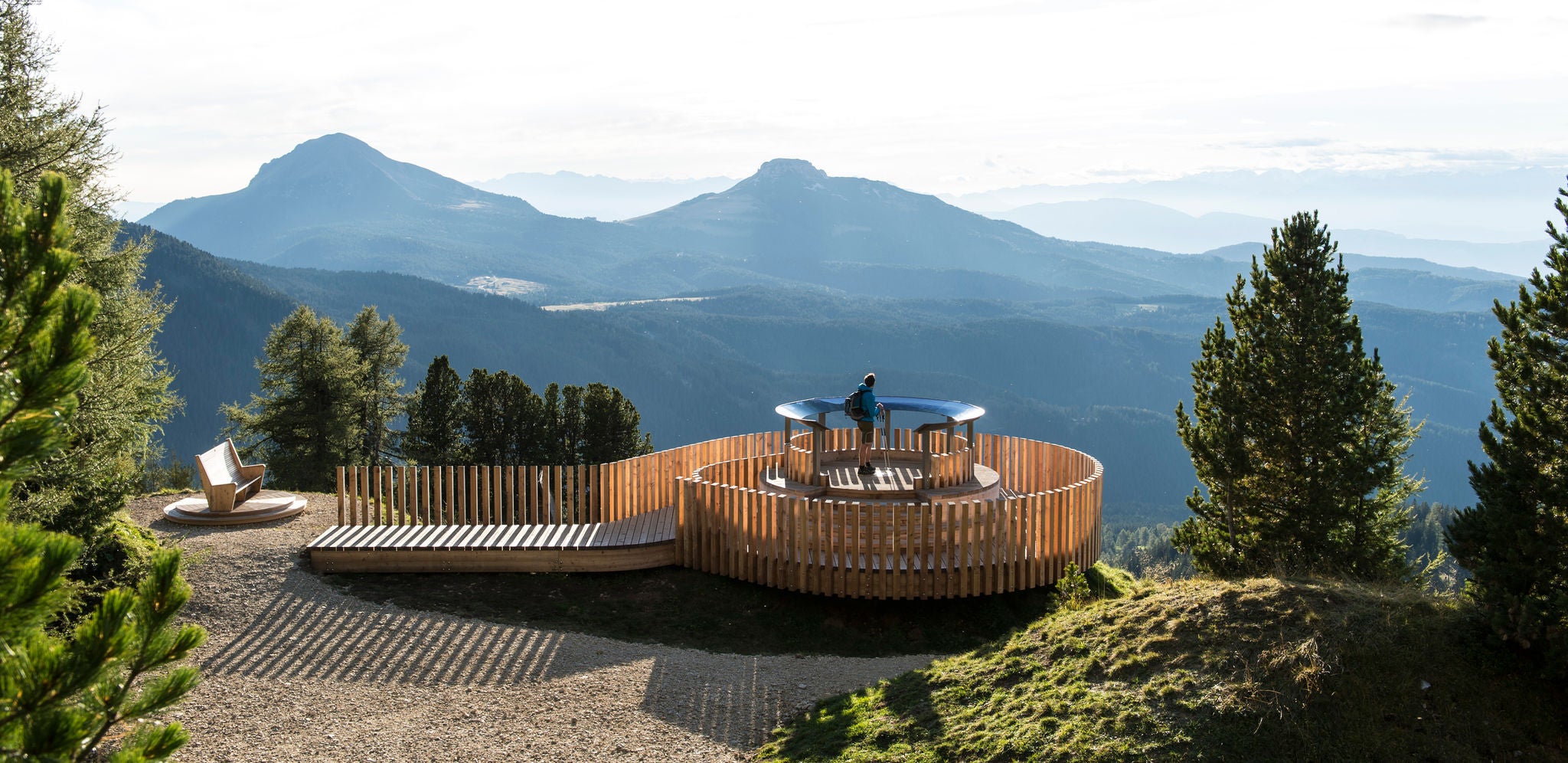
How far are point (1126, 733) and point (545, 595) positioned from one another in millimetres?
7299

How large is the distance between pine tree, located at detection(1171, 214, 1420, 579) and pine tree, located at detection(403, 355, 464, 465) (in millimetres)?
19513

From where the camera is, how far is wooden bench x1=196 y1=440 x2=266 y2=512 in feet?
45.9

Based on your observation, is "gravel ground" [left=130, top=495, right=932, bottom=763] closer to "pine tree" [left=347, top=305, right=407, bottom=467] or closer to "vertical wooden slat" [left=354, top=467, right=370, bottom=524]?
"vertical wooden slat" [left=354, top=467, right=370, bottom=524]

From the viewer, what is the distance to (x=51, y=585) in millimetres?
3305

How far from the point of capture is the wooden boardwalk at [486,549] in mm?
12289

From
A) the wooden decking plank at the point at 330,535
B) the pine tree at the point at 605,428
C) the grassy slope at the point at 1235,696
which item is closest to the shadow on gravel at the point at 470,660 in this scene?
the grassy slope at the point at 1235,696

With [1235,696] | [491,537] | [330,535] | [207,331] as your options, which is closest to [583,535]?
[491,537]

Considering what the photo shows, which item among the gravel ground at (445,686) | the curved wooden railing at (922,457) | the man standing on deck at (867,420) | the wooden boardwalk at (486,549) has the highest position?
the man standing on deck at (867,420)

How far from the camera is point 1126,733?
6.82 metres

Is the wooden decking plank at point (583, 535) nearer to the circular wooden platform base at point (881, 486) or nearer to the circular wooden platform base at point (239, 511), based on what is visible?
the circular wooden platform base at point (881, 486)

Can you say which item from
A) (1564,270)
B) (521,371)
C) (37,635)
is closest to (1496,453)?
(1564,270)

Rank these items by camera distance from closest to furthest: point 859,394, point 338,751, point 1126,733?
1. point 1126,733
2. point 338,751
3. point 859,394

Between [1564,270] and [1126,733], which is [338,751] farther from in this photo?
[1564,270]

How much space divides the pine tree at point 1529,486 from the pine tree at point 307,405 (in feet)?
87.8
